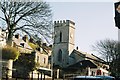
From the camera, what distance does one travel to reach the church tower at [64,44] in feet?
303

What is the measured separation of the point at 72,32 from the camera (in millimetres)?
96375

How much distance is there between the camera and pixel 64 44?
3686 inches

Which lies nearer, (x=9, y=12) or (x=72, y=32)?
(x=9, y=12)

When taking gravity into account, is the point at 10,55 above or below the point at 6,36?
below

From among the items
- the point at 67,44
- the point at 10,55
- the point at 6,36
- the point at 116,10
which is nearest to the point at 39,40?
the point at 6,36

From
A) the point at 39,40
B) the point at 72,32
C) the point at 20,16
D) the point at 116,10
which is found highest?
the point at 72,32

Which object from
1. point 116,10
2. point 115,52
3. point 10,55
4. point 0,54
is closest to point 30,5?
point 10,55

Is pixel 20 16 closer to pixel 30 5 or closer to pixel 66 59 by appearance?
pixel 30 5

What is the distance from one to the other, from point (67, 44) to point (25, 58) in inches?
2106

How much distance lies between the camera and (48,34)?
36875 mm

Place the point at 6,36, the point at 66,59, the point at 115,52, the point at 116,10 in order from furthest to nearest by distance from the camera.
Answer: the point at 66,59, the point at 115,52, the point at 6,36, the point at 116,10

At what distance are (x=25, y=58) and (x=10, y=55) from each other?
12161mm

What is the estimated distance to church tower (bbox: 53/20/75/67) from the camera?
92.4m

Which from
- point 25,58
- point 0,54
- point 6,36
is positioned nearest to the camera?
point 0,54
